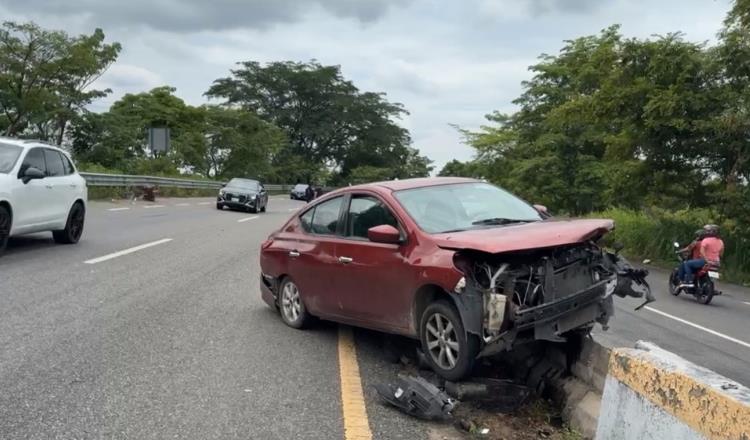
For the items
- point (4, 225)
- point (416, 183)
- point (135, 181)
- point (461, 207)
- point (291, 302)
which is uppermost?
point (416, 183)

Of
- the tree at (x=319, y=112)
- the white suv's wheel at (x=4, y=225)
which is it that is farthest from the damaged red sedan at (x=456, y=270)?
the tree at (x=319, y=112)

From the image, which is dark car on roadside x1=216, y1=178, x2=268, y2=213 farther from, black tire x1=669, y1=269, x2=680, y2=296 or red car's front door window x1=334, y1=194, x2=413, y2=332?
red car's front door window x1=334, y1=194, x2=413, y2=332

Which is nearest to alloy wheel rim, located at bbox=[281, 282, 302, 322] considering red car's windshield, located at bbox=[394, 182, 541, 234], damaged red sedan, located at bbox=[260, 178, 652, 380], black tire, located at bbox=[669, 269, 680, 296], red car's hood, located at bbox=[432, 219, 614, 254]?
damaged red sedan, located at bbox=[260, 178, 652, 380]

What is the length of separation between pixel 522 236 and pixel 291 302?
119 inches

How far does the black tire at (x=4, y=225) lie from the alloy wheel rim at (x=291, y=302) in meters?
5.45

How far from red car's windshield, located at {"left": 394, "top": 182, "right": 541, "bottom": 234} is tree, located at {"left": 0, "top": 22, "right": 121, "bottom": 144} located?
29000 millimetres

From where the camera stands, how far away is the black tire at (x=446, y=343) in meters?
5.02

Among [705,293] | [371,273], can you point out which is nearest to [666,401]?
[371,273]

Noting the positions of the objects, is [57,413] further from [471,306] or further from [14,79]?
[14,79]

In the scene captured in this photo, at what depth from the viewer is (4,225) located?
10609 millimetres

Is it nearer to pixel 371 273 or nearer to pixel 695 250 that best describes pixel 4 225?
pixel 371 273

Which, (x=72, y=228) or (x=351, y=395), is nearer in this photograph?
(x=351, y=395)

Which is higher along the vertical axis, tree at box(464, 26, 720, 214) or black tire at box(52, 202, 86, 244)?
tree at box(464, 26, 720, 214)

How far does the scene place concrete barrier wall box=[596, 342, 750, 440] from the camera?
295 centimetres
